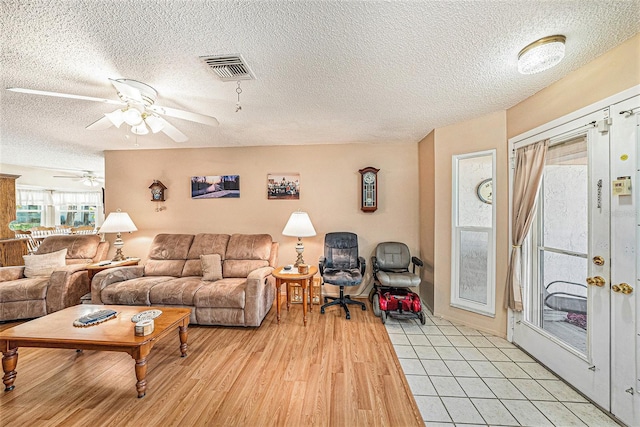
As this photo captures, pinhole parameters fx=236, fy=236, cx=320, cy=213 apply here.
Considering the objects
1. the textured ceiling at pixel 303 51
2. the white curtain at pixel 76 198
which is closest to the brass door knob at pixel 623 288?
the textured ceiling at pixel 303 51

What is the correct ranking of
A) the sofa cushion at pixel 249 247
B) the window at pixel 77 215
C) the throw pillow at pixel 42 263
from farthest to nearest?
the window at pixel 77 215, the sofa cushion at pixel 249 247, the throw pillow at pixel 42 263

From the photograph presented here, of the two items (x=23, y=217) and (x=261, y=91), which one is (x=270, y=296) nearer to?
(x=261, y=91)

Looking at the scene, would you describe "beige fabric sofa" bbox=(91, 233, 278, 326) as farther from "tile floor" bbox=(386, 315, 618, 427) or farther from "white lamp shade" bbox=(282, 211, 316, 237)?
"tile floor" bbox=(386, 315, 618, 427)

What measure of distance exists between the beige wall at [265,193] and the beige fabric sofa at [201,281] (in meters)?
0.54

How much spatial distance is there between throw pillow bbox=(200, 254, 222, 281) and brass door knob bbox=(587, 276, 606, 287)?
12.0 feet

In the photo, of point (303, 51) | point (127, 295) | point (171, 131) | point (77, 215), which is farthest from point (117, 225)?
point (77, 215)

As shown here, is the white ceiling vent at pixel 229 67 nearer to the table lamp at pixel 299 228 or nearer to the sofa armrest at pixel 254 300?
the table lamp at pixel 299 228


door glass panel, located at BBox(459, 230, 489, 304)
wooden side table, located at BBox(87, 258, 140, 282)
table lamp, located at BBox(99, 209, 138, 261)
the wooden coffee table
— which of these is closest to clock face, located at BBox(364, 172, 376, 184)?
door glass panel, located at BBox(459, 230, 489, 304)

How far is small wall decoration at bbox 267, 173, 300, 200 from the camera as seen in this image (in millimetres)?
3918

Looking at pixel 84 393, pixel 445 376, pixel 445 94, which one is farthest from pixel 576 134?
pixel 84 393

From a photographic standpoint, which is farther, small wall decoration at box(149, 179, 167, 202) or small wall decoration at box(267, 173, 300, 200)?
small wall decoration at box(149, 179, 167, 202)

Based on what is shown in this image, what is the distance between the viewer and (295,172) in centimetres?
392

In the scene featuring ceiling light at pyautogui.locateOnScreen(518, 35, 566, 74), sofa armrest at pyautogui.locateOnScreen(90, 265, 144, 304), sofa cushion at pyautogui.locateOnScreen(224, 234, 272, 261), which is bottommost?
sofa armrest at pyautogui.locateOnScreen(90, 265, 144, 304)

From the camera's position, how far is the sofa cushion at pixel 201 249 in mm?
3355
